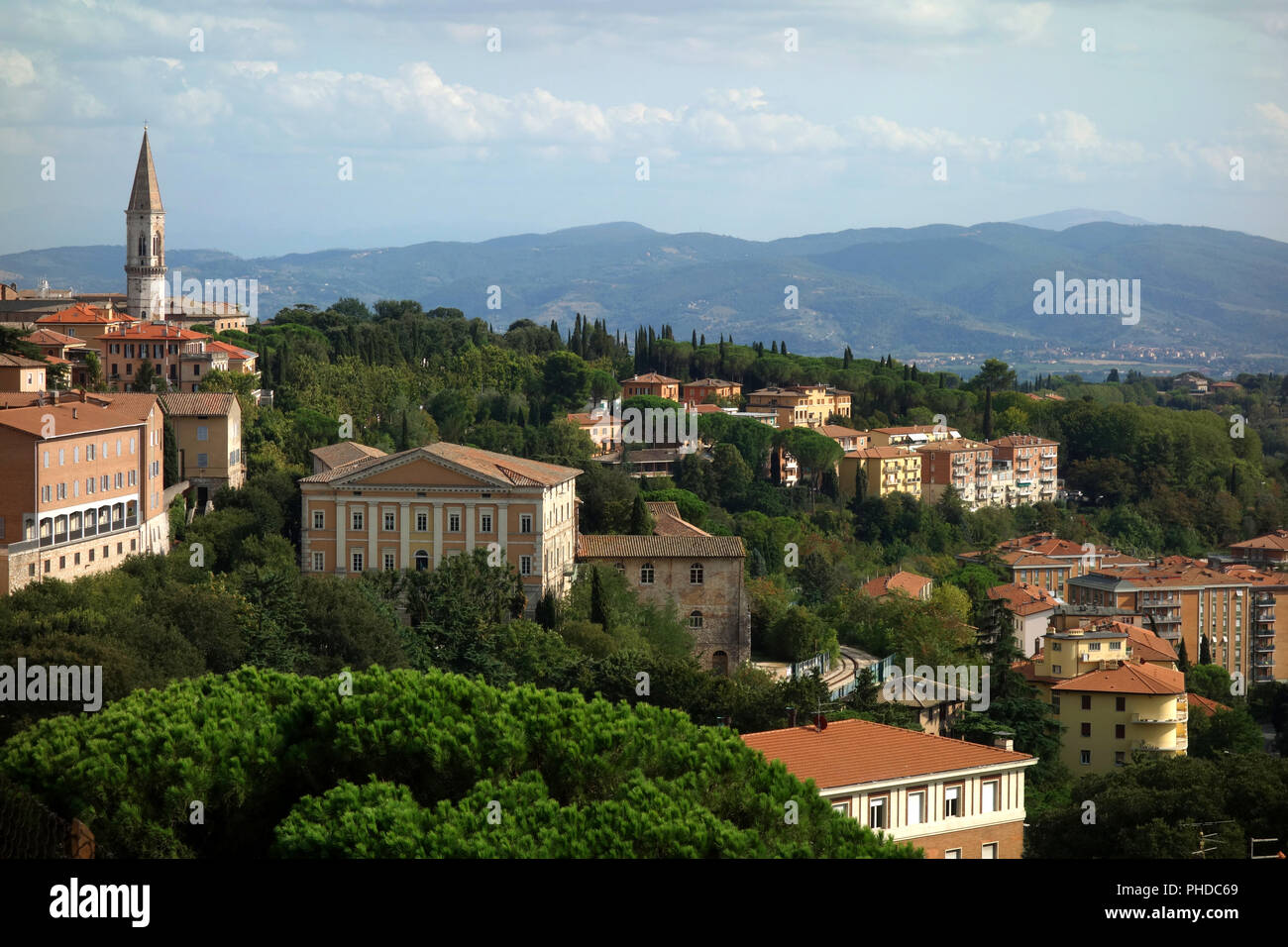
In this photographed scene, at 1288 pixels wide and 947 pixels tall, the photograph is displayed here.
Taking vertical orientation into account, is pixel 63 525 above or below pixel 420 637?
above

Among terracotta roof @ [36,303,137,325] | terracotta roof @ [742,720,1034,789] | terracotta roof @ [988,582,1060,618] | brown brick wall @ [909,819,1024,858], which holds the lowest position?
terracotta roof @ [988,582,1060,618]

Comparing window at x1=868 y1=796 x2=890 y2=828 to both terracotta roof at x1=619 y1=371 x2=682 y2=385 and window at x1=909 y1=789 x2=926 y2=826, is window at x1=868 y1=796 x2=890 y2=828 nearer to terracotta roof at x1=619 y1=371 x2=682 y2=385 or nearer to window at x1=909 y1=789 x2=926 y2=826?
window at x1=909 y1=789 x2=926 y2=826

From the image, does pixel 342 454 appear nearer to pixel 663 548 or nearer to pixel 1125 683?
pixel 663 548

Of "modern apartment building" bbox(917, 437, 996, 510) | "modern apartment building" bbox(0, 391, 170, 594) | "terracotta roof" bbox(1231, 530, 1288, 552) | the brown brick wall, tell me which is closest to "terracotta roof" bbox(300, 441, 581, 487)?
"modern apartment building" bbox(0, 391, 170, 594)

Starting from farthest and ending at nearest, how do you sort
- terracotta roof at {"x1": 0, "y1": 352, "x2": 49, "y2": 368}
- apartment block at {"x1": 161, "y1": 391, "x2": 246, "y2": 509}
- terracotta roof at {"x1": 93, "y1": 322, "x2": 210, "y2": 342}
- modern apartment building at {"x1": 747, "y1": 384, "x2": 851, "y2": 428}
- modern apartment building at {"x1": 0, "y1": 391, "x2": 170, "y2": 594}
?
modern apartment building at {"x1": 747, "y1": 384, "x2": 851, "y2": 428} → terracotta roof at {"x1": 93, "y1": 322, "x2": 210, "y2": 342} → apartment block at {"x1": 161, "y1": 391, "x2": 246, "y2": 509} → terracotta roof at {"x1": 0, "y1": 352, "x2": 49, "y2": 368} → modern apartment building at {"x1": 0, "y1": 391, "x2": 170, "y2": 594}
